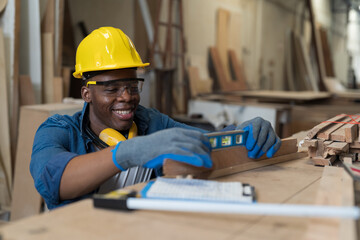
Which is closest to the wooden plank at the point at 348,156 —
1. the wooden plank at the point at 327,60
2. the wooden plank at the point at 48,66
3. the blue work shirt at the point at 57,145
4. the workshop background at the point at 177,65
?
the blue work shirt at the point at 57,145

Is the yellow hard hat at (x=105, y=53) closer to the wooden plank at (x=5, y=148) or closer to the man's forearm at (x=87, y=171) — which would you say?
the man's forearm at (x=87, y=171)

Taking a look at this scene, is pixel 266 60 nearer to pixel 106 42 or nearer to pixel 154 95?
pixel 154 95

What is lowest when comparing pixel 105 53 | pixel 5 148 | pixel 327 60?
pixel 5 148

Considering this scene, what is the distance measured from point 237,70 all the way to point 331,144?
751 centimetres

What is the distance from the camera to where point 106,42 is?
2.07 m

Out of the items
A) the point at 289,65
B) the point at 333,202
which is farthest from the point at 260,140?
the point at 289,65

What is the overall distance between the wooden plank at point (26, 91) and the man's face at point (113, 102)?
2.13 metres

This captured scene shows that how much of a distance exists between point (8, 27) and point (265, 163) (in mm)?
3136

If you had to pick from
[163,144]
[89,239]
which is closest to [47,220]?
[89,239]

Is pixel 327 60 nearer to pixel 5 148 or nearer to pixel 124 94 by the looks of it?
pixel 5 148

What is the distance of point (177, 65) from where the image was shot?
7.55 metres

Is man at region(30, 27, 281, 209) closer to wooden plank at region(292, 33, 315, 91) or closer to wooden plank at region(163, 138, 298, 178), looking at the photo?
wooden plank at region(163, 138, 298, 178)

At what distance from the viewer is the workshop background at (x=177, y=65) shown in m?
3.73

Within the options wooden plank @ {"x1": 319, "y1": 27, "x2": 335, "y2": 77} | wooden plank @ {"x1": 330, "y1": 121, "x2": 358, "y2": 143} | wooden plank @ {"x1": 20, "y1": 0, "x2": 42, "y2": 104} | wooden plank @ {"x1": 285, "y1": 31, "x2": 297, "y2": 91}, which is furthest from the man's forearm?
wooden plank @ {"x1": 319, "y1": 27, "x2": 335, "y2": 77}
